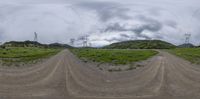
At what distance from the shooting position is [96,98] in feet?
85.7

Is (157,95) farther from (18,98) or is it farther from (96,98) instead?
(18,98)

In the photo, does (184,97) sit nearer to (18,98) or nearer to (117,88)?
(117,88)

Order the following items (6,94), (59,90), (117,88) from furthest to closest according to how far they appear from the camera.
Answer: (117,88), (59,90), (6,94)

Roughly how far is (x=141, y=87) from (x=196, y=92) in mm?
4380

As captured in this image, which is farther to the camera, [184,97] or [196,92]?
[196,92]

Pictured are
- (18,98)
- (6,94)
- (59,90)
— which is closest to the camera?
(18,98)

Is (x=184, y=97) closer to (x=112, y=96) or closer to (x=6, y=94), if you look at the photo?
(x=112, y=96)

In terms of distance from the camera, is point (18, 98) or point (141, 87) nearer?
point (18, 98)

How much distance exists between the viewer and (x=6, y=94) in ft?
90.1

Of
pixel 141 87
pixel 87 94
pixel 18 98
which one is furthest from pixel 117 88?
pixel 18 98

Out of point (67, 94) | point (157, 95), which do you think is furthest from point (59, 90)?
point (157, 95)

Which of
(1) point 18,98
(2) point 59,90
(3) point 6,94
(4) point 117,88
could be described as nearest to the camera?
(1) point 18,98

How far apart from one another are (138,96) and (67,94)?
468 centimetres

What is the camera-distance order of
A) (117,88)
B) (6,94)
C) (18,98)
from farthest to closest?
(117,88)
(6,94)
(18,98)
